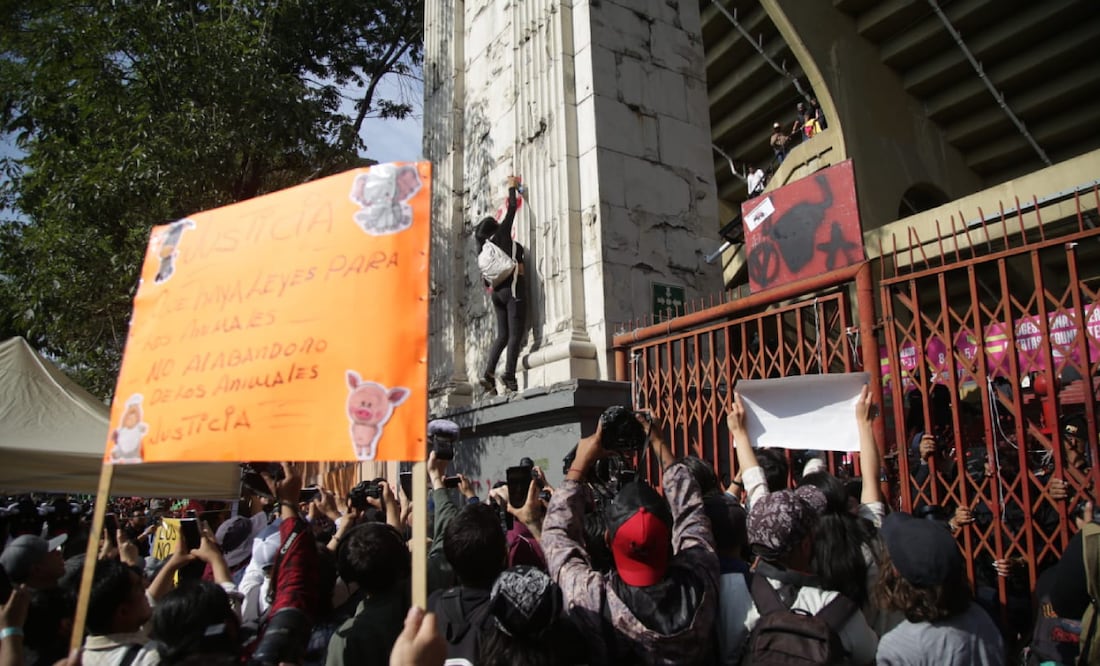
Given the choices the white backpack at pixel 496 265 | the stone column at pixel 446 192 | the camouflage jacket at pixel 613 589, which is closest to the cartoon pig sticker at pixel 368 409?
the camouflage jacket at pixel 613 589

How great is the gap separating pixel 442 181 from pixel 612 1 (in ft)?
10.8

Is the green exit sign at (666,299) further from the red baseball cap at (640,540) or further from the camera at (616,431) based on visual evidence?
the red baseball cap at (640,540)

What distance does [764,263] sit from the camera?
608 centimetres

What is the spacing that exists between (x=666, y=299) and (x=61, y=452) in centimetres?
548

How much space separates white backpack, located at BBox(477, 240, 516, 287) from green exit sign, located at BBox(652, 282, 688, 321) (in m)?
1.56

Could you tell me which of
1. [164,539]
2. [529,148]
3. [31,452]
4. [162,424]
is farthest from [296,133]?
[162,424]

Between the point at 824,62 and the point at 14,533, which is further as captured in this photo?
the point at 824,62

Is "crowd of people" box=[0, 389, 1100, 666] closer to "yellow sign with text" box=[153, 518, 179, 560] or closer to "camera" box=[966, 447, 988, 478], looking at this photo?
"camera" box=[966, 447, 988, 478]

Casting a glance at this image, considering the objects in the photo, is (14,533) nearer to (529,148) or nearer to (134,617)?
(134,617)

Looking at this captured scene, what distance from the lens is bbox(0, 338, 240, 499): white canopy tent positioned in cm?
577

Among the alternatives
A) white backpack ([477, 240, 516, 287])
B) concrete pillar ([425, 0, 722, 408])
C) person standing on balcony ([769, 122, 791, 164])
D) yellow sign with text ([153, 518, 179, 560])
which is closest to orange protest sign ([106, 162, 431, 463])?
yellow sign with text ([153, 518, 179, 560])

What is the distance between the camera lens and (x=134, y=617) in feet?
8.71

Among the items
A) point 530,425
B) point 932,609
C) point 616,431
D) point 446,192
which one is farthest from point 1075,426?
point 446,192

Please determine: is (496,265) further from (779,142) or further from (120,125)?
(779,142)
